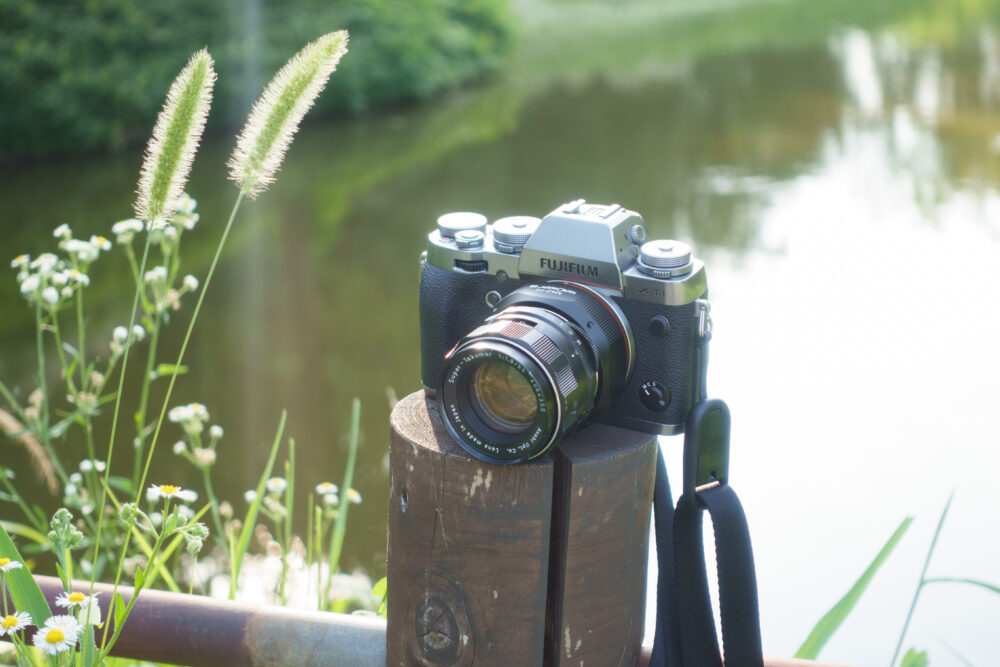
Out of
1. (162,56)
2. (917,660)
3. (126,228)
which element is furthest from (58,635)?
(162,56)

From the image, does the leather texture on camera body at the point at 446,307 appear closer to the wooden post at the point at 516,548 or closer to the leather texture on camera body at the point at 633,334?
the leather texture on camera body at the point at 633,334

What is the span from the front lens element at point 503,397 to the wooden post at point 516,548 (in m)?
0.05

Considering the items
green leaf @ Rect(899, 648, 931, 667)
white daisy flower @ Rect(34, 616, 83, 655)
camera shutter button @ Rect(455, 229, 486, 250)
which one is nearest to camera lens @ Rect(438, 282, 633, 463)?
camera shutter button @ Rect(455, 229, 486, 250)

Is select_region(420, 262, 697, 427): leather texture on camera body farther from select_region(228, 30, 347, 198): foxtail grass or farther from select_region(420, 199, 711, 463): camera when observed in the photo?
select_region(228, 30, 347, 198): foxtail grass

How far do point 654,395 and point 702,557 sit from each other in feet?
0.60

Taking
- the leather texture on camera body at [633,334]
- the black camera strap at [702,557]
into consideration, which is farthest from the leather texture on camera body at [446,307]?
the black camera strap at [702,557]

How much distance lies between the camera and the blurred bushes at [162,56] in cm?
515

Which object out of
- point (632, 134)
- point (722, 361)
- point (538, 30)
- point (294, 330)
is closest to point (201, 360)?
point (294, 330)

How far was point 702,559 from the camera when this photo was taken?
117 cm

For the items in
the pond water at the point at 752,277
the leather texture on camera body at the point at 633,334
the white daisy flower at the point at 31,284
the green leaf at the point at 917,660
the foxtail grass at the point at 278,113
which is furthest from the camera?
the pond water at the point at 752,277

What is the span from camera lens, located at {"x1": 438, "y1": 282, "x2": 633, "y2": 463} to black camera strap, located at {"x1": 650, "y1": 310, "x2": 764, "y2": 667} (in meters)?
0.11

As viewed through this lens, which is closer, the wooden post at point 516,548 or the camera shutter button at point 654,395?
the wooden post at point 516,548

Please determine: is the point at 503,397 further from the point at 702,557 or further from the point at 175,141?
the point at 175,141

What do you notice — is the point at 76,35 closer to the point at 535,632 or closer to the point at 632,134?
the point at 632,134
